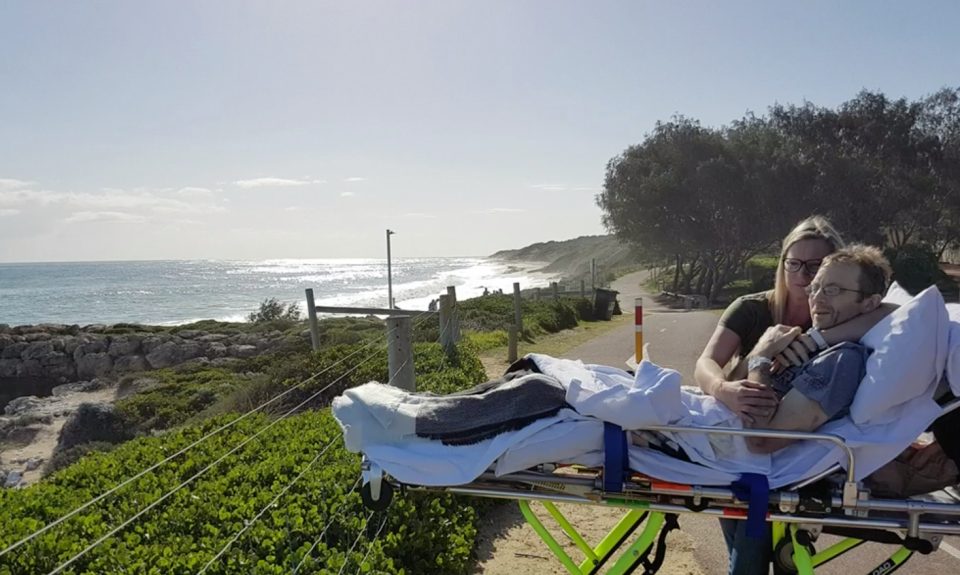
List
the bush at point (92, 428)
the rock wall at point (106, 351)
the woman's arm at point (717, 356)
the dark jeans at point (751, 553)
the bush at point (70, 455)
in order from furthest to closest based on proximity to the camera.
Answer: the rock wall at point (106, 351), the bush at point (92, 428), the bush at point (70, 455), the woman's arm at point (717, 356), the dark jeans at point (751, 553)

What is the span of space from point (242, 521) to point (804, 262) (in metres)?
3.08

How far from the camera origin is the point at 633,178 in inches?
1519

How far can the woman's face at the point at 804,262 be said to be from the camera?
10.4ft

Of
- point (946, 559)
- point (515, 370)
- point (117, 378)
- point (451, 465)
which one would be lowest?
point (117, 378)

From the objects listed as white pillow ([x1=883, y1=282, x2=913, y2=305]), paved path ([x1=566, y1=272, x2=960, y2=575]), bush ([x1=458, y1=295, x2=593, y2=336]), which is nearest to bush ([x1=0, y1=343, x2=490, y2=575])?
paved path ([x1=566, y1=272, x2=960, y2=575])

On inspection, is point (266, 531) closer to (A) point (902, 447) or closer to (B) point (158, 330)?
(A) point (902, 447)

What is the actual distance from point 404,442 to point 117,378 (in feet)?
92.8

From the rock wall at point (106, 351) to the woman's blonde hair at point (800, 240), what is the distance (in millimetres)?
26755

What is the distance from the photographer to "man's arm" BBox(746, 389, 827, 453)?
2520mm

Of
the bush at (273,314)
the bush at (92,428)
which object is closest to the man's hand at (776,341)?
the bush at (92,428)

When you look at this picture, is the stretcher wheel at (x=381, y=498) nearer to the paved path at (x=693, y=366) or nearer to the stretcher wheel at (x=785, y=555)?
the stretcher wheel at (x=785, y=555)

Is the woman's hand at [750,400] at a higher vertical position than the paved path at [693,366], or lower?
higher

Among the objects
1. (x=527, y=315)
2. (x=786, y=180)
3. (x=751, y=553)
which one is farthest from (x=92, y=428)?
(x=786, y=180)

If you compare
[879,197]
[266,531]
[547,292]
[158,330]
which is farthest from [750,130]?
[266,531]
